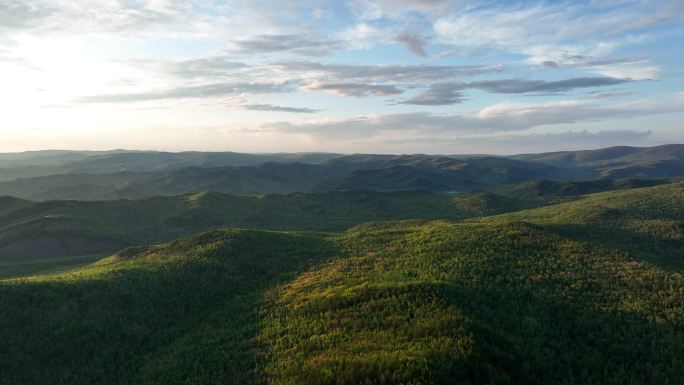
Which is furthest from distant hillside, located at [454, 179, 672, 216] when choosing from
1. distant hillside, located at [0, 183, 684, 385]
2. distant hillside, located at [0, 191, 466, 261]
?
distant hillside, located at [0, 183, 684, 385]

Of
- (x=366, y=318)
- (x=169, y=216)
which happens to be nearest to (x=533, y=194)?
(x=169, y=216)

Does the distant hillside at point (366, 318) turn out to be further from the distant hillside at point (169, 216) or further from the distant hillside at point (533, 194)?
the distant hillside at point (533, 194)

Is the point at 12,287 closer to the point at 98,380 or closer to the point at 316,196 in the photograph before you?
the point at 98,380

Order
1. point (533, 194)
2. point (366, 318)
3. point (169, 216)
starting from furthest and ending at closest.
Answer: point (533, 194) → point (169, 216) → point (366, 318)

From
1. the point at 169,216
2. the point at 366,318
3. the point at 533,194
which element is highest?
the point at 366,318

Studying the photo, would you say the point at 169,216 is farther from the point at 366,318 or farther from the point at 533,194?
the point at 533,194

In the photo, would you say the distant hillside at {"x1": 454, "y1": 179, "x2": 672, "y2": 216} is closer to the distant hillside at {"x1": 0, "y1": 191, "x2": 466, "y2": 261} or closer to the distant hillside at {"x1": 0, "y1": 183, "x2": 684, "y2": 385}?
the distant hillside at {"x1": 0, "y1": 191, "x2": 466, "y2": 261}
